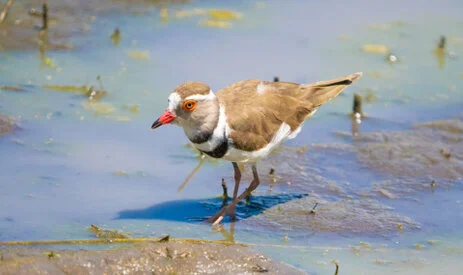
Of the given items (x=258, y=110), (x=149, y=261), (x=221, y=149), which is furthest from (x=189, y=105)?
(x=149, y=261)

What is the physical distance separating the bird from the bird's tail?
0.01m

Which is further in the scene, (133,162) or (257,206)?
(133,162)

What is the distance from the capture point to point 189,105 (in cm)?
732

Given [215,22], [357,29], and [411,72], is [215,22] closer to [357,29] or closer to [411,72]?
[357,29]

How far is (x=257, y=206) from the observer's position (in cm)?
816

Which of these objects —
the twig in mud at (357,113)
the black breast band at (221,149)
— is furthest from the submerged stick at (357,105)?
the black breast band at (221,149)

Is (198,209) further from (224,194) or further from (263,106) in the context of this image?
(263,106)

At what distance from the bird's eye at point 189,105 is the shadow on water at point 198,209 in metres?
1.04

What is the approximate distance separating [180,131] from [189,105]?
2538mm

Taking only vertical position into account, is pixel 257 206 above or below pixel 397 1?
below

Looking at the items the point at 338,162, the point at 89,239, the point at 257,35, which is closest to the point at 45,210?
the point at 89,239

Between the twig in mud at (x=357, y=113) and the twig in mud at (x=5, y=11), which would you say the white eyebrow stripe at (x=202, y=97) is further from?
the twig in mud at (x=5, y=11)

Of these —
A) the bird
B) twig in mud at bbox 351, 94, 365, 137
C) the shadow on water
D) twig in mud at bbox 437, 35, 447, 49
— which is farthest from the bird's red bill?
twig in mud at bbox 437, 35, 447, 49

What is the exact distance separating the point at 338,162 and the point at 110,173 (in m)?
2.54
